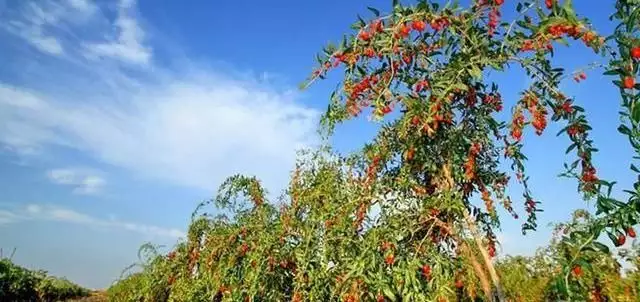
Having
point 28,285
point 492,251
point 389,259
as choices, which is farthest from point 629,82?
point 28,285

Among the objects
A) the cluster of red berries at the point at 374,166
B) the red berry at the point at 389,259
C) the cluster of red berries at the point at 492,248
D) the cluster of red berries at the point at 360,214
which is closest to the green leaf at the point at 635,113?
the red berry at the point at 389,259

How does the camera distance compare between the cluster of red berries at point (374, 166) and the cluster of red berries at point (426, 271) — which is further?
the cluster of red berries at point (374, 166)

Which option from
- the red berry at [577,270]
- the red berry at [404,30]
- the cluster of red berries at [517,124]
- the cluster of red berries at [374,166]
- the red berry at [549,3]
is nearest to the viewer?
the red berry at [577,270]

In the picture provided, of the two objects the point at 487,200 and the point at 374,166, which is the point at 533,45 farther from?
the point at 374,166

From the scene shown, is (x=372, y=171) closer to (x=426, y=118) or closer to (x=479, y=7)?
(x=426, y=118)

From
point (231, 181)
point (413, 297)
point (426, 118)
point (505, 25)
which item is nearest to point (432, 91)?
point (426, 118)

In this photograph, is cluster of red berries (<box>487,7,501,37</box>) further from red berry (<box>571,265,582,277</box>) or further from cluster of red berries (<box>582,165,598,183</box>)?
red berry (<box>571,265,582,277</box>)

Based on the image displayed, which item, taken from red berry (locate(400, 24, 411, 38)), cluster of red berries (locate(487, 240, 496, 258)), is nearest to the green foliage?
cluster of red berries (locate(487, 240, 496, 258))

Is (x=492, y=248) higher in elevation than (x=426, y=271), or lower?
higher

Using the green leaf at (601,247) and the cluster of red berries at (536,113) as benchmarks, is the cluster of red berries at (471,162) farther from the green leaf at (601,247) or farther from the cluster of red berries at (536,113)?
the green leaf at (601,247)

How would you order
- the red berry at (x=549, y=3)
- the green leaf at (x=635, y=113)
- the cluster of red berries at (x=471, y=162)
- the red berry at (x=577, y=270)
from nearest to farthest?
1. the green leaf at (x=635, y=113)
2. the red berry at (x=577, y=270)
3. the red berry at (x=549, y=3)
4. the cluster of red berries at (x=471, y=162)

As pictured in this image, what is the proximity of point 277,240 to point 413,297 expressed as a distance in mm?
2647

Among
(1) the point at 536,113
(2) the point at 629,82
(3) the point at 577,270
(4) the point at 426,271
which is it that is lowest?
(3) the point at 577,270

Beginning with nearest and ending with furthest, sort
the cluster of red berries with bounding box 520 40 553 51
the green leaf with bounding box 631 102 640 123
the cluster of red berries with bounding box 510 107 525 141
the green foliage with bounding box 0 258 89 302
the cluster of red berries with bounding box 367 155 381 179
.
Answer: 1. the green leaf with bounding box 631 102 640 123
2. the cluster of red berries with bounding box 520 40 553 51
3. the cluster of red berries with bounding box 510 107 525 141
4. the cluster of red berries with bounding box 367 155 381 179
5. the green foliage with bounding box 0 258 89 302
